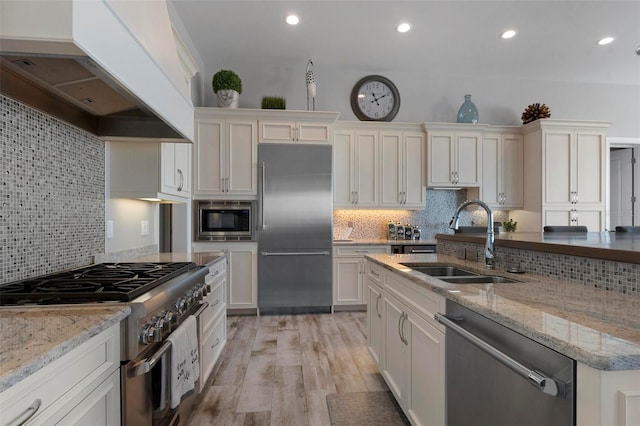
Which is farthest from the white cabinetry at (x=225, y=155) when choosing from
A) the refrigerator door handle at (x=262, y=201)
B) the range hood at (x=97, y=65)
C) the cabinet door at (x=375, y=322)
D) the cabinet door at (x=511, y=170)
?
the cabinet door at (x=511, y=170)

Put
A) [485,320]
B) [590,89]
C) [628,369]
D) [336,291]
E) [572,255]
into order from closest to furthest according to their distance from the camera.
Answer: [628,369] → [485,320] → [572,255] → [336,291] → [590,89]

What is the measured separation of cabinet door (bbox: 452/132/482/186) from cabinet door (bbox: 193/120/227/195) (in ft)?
9.70

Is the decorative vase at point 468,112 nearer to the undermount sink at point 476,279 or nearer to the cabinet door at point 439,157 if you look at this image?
the cabinet door at point 439,157

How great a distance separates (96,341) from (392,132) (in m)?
3.90

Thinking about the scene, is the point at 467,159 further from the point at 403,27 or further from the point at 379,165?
the point at 403,27

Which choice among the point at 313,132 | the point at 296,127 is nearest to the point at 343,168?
the point at 313,132

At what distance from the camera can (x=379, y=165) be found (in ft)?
13.7

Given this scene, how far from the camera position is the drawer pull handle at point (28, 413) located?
0.65 m

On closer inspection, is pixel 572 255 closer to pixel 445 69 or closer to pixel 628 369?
pixel 628 369

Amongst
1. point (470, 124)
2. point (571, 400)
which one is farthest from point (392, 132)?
point (571, 400)

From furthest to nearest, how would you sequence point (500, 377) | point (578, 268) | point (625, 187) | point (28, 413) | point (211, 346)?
point (625, 187) → point (211, 346) → point (578, 268) → point (500, 377) → point (28, 413)

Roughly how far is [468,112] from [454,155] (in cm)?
66

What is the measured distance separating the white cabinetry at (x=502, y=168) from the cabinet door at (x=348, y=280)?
1990 mm

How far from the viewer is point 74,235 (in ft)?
5.80
